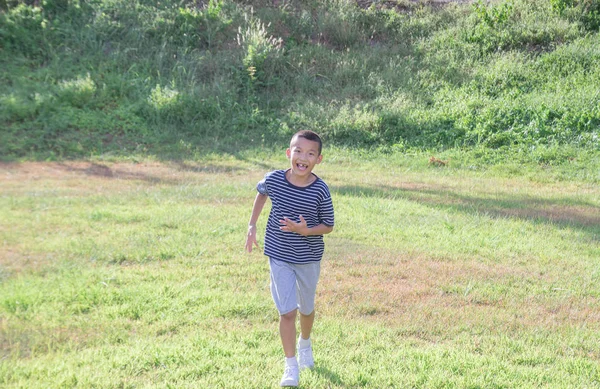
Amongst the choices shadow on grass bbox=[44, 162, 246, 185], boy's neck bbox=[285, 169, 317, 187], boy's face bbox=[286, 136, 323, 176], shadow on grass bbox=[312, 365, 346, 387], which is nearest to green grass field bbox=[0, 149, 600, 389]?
shadow on grass bbox=[312, 365, 346, 387]

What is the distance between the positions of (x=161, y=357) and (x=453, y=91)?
14.8 m

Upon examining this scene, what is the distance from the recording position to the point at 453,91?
17.9 meters

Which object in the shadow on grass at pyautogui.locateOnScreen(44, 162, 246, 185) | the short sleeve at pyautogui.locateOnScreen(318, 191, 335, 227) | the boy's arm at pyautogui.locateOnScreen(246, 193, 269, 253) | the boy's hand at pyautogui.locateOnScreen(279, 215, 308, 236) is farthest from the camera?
the shadow on grass at pyautogui.locateOnScreen(44, 162, 246, 185)

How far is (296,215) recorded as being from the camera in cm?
445

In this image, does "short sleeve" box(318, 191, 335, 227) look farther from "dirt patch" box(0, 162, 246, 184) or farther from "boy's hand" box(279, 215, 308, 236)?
"dirt patch" box(0, 162, 246, 184)

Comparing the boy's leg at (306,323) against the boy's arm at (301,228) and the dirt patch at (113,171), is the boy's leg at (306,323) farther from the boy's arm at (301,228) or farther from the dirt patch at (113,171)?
the dirt patch at (113,171)

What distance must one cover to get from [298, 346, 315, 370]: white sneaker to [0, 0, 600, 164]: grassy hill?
387 inches

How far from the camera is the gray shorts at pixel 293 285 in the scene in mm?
4332

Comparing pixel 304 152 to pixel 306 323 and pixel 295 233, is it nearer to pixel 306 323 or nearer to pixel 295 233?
pixel 295 233

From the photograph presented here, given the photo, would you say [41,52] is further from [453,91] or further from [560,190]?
[560,190]

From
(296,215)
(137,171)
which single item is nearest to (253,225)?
(296,215)

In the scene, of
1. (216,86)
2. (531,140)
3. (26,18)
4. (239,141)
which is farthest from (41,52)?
(531,140)

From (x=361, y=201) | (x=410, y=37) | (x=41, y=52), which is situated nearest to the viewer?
(x=361, y=201)

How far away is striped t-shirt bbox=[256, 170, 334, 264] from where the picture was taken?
4.41 m
